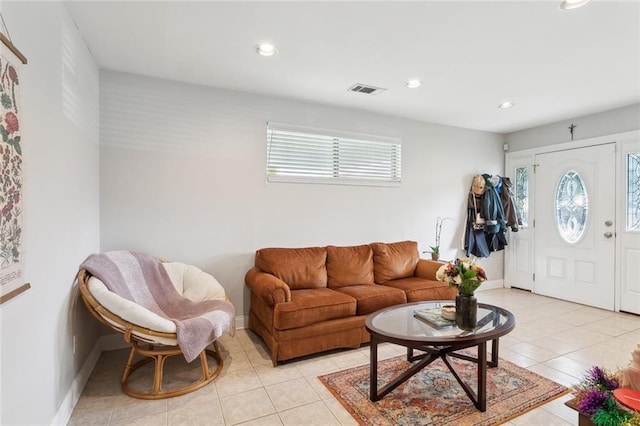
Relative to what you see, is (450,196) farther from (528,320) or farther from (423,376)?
(423,376)

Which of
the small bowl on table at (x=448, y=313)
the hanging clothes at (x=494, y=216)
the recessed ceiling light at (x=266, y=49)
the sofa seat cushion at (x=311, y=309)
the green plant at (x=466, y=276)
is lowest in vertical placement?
the sofa seat cushion at (x=311, y=309)

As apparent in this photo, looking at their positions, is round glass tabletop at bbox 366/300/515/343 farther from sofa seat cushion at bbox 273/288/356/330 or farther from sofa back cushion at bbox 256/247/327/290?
sofa back cushion at bbox 256/247/327/290

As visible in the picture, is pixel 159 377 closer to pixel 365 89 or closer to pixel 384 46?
pixel 384 46

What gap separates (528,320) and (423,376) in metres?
2.06

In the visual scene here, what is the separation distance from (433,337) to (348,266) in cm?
161

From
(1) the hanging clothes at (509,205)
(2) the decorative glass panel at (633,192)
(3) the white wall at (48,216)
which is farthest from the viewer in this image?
(1) the hanging clothes at (509,205)

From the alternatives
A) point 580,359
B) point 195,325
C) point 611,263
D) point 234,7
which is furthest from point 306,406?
point 611,263

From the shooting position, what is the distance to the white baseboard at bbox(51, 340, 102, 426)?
188 centimetres

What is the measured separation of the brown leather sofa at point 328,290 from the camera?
2672mm

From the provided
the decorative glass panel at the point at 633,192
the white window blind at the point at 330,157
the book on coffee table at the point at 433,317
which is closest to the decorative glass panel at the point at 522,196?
the decorative glass panel at the point at 633,192

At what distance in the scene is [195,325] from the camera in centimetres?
224

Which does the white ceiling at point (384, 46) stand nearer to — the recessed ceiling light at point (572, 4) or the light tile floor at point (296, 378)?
the recessed ceiling light at point (572, 4)

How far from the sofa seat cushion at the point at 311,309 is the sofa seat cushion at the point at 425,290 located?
666mm

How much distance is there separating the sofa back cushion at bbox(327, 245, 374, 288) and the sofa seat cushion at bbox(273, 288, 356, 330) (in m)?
0.43
